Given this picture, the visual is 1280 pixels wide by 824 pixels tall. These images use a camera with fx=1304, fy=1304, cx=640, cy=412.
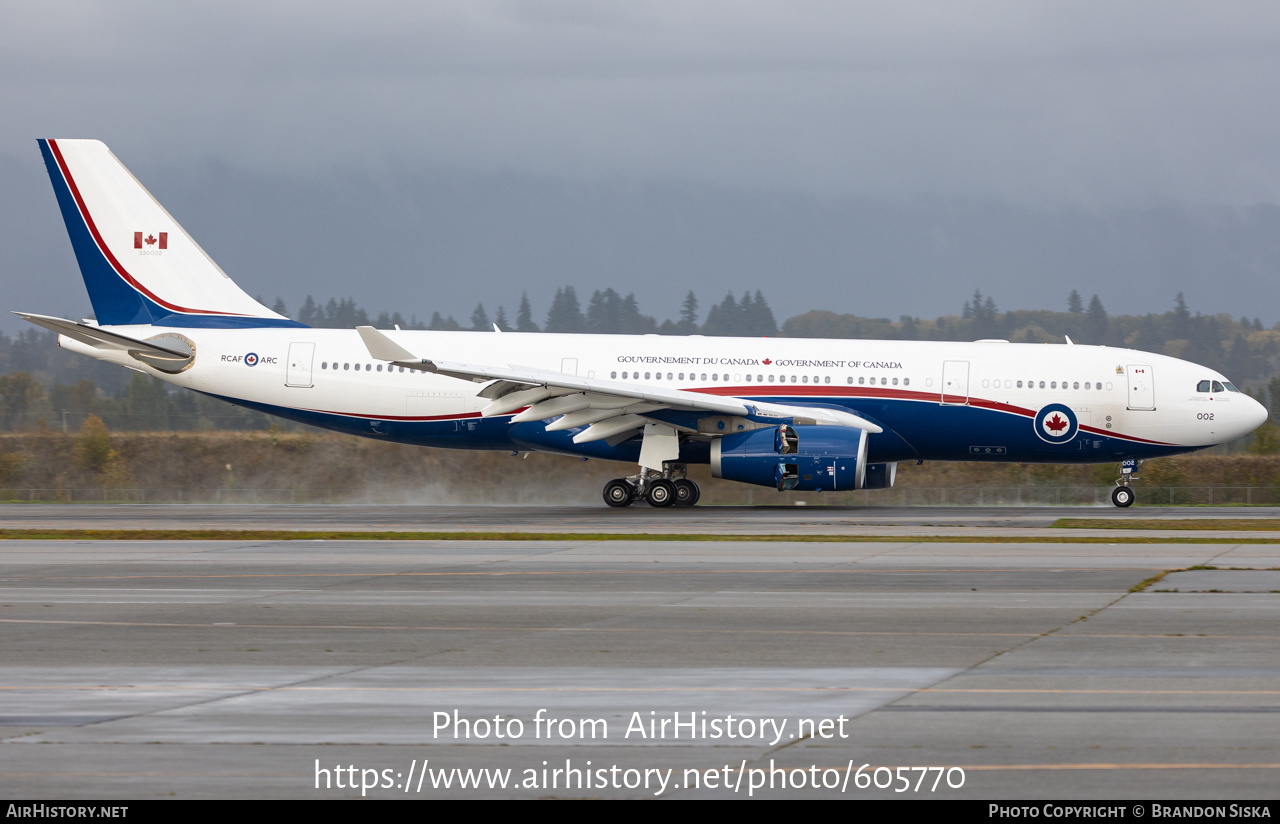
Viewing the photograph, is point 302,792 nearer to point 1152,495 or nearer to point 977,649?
point 977,649

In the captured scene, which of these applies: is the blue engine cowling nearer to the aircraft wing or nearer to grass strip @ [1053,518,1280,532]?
the aircraft wing

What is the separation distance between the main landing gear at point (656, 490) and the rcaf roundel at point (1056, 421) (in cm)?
827

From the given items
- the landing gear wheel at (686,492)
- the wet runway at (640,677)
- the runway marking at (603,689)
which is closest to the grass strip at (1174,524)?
the wet runway at (640,677)

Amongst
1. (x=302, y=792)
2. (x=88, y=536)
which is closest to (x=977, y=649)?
(x=302, y=792)

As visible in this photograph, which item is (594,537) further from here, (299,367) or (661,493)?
(299,367)

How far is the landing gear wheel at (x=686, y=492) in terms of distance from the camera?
31.7 meters

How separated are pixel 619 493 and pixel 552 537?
8.95 metres

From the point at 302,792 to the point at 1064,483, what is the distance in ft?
122

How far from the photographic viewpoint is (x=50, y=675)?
33.1ft

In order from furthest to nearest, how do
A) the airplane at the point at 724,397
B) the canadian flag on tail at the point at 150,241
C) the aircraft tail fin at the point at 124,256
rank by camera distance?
the canadian flag on tail at the point at 150,241 → the aircraft tail fin at the point at 124,256 → the airplane at the point at 724,397

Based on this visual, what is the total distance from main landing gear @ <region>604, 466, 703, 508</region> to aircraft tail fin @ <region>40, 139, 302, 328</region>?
9764 millimetres

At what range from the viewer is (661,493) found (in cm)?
3131

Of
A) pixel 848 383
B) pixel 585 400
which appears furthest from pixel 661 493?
pixel 848 383

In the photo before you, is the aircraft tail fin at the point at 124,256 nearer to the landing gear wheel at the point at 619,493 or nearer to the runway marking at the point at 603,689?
the landing gear wheel at the point at 619,493
